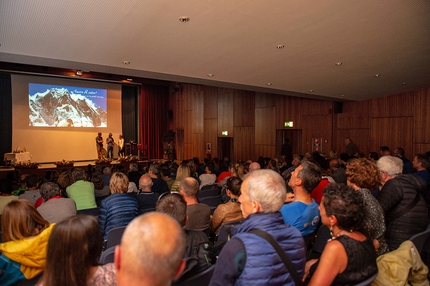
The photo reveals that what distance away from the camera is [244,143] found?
13.7 metres

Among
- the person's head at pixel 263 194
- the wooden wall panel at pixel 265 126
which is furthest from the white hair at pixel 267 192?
the wooden wall panel at pixel 265 126

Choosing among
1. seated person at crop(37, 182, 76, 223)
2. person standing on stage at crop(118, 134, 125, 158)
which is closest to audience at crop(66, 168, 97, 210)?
seated person at crop(37, 182, 76, 223)

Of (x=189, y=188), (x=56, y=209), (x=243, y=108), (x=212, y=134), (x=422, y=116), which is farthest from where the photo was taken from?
(x=212, y=134)

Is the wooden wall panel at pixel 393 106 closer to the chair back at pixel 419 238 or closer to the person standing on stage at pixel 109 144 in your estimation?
the chair back at pixel 419 238

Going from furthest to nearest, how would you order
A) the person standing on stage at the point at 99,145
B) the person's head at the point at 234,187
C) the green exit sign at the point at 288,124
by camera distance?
the person standing on stage at the point at 99,145 < the green exit sign at the point at 288,124 < the person's head at the point at 234,187

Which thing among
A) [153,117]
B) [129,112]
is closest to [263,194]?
[129,112]

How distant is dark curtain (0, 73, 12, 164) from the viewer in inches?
481

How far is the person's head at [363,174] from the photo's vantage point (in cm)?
268

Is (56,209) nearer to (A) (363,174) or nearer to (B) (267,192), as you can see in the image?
(B) (267,192)

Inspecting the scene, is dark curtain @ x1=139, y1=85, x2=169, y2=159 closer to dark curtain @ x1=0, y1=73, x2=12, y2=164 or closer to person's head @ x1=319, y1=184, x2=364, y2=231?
dark curtain @ x1=0, y1=73, x2=12, y2=164

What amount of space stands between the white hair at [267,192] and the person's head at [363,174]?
136cm

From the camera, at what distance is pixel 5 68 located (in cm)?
1159

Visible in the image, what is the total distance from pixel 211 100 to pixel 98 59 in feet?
32.7

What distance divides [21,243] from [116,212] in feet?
4.53
